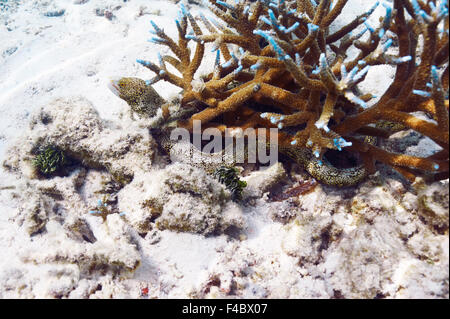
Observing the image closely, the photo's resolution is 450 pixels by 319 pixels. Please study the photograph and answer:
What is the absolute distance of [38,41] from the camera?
764cm

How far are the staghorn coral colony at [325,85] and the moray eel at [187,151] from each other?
0.06 ft

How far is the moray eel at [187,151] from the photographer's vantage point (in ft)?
10.1

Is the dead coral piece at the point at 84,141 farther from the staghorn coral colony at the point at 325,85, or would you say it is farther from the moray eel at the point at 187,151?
the staghorn coral colony at the point at 325,85

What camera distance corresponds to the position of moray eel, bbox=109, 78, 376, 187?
3.06 metres

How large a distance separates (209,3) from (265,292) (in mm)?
3277

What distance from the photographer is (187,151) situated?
11.5 ft

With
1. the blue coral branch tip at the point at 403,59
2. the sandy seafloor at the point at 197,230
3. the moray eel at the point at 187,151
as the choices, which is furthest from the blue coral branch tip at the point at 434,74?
the moray eel at the point at 187,151

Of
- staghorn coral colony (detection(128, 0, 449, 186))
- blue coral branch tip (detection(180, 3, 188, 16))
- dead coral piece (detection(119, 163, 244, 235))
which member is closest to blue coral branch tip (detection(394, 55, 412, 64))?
staghorn coral colony (detection(128, 0, 449, 186))

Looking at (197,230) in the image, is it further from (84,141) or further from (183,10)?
Answer: (183,10)

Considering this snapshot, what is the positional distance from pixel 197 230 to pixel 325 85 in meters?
1.90

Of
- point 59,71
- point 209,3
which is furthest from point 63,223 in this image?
point 59,71

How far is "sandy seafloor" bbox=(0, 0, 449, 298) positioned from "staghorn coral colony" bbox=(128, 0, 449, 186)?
35 cm

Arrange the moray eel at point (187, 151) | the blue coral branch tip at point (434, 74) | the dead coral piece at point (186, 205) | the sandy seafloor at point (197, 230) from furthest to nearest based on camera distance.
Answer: the moray eel at point (187, 151) < the dead coral piece at point (186, 205) < the sandy seafloor at point (197, 230) < the blue coral branch tip at point (434, 74)

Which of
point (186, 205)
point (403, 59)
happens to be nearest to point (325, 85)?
point (403, 59)
